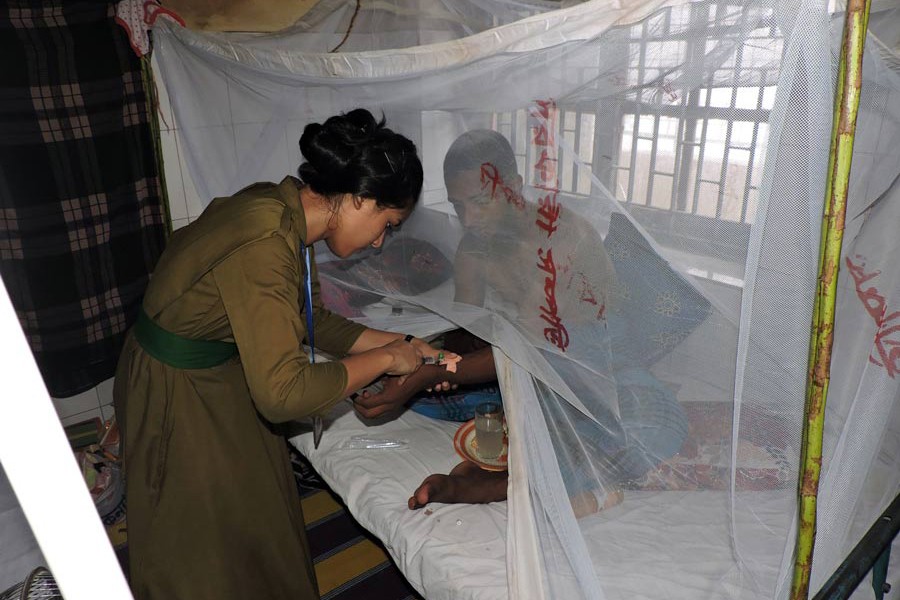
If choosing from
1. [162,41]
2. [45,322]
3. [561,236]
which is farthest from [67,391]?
[561,236]

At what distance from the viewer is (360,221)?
1.31 meters

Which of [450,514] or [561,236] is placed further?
[450,514]

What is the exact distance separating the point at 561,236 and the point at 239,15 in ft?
5.41

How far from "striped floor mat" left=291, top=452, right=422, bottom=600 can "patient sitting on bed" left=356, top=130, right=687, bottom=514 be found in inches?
23.1

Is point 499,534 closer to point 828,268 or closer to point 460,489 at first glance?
point 460,489

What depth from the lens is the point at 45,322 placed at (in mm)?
2320

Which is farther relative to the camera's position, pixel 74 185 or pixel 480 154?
pixel 74 185

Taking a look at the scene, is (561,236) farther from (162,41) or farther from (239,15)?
(162,41)

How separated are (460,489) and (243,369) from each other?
65cm

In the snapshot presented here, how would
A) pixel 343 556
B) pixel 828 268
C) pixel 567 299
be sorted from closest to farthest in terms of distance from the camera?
pixel 828 268, pixel 567 299, pixel 343 556

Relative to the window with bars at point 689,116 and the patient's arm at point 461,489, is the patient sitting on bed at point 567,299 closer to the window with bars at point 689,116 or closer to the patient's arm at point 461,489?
the patient's arm at point 461,489

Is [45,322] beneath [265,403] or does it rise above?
beneath

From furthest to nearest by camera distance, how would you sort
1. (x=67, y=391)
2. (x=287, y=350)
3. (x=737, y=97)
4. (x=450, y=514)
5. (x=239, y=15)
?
(x=67, y=391) → (x=239, y=15) → (x=450, y=514) → (x=287, y=350) → (x=737, y=97)

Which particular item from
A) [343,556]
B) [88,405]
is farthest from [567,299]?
[88,405]
